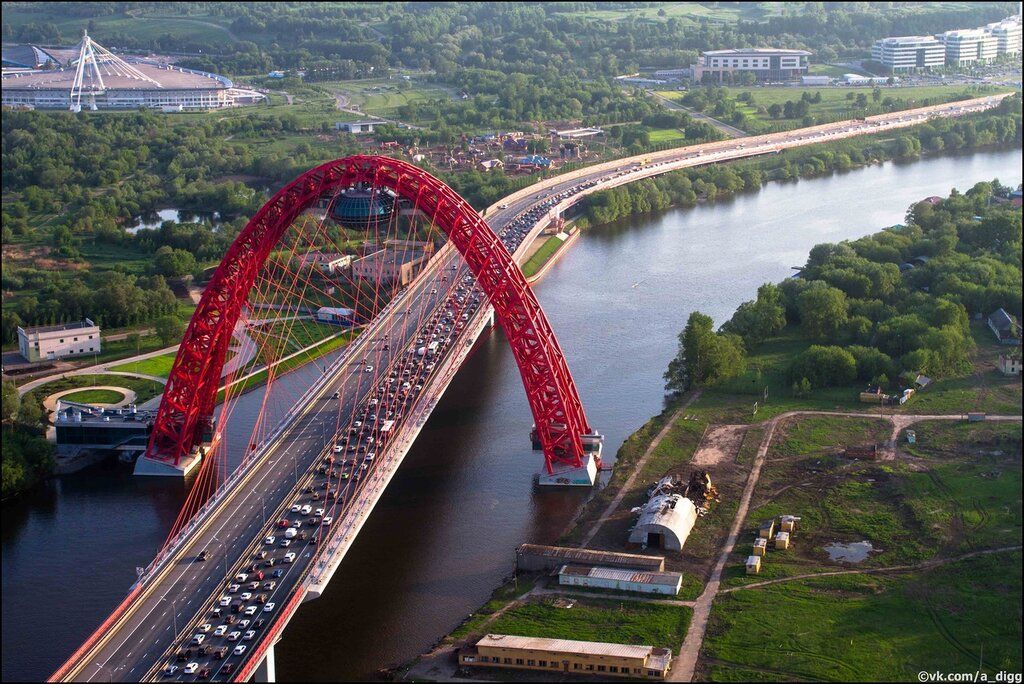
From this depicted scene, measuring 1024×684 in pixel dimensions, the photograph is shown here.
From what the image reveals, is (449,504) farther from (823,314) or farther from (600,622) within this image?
(823,314)

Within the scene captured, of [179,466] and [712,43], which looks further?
[712,43]

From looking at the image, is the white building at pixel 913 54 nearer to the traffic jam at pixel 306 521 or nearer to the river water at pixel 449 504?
the river water at pixel 449 504

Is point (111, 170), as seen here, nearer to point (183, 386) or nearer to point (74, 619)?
point (183, 386)

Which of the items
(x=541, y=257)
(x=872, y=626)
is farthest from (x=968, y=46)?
(x=872, y=626)

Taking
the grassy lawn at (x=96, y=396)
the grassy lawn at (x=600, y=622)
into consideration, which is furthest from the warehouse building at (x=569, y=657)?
the grassy lawn at (x=96, y=396)

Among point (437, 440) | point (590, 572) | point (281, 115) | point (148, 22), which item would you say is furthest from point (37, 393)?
point (148, 22)

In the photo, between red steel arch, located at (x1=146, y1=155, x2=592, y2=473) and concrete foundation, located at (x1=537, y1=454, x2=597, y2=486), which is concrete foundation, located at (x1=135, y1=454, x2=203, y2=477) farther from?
concrete foundation, located at (x1=537, y1=454, x2=597, y2=486)
